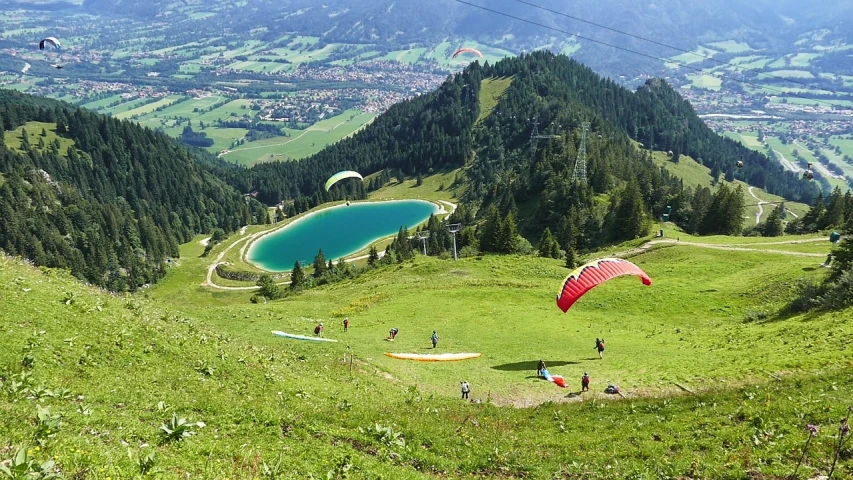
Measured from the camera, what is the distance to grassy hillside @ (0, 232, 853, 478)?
1446 cm

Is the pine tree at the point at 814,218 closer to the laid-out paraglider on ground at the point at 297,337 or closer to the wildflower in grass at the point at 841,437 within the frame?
the wildflower in grass at the point at 841,437

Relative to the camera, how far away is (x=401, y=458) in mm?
16859

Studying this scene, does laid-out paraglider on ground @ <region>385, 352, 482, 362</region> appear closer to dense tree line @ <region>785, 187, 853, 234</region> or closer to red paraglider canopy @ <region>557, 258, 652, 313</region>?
red paraglider canopy @ <region>557, 258, 652, 313</region>

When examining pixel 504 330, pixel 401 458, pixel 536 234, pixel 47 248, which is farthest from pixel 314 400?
pixel 47 248

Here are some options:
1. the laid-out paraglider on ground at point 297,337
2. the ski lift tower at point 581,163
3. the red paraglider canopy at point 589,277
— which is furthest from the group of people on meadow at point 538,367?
the ski lift tower at point 581,163

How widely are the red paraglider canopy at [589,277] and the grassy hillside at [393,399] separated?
5423mm

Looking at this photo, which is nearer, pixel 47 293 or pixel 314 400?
pixel 314 400

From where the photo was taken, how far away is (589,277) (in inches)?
1233

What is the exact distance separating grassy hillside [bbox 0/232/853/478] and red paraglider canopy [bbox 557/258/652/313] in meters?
5.42

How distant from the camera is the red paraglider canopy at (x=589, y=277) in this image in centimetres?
3039

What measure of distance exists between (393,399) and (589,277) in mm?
14944

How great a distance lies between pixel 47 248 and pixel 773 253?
651ft

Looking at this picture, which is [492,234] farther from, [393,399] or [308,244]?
[308,244]

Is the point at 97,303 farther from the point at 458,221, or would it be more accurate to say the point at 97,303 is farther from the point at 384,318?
the point at 458,221
